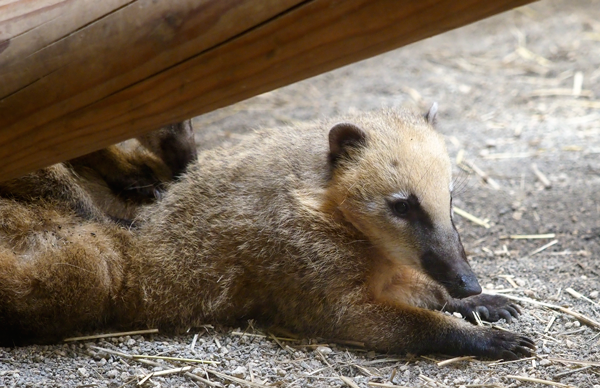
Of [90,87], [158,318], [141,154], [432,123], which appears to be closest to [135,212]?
[141,154]

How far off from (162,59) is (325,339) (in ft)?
7.68

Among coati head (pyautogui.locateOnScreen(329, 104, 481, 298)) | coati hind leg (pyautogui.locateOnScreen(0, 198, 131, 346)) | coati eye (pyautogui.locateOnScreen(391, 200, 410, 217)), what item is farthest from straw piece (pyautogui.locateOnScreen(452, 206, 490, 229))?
coati hind leg (pyautogui.locateOnScreen(0, 198, 131, 346))

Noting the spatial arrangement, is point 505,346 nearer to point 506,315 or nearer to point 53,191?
point 506,315

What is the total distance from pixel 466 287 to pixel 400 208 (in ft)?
2.29

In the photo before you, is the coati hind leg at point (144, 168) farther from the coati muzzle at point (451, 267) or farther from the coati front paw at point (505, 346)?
the coati front paw at point (505, 346)

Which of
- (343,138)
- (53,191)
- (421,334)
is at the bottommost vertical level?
(421,334)

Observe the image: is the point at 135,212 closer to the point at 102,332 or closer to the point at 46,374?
the point at 102,332

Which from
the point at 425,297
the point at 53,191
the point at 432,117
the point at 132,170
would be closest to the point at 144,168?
the point at 132,170

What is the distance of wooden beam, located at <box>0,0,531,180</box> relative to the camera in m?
3.03

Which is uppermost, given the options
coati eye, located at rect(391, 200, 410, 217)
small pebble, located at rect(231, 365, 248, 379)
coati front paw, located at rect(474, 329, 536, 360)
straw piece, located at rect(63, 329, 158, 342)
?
coati eye, located at rect(391, 200, 410, 217)

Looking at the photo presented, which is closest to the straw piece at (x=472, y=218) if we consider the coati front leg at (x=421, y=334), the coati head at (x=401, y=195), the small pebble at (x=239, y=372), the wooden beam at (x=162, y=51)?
the coati head at (x=401, y=195)

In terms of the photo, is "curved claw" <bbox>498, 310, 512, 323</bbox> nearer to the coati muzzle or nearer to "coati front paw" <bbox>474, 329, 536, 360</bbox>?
"coati front paw" <bbox>474, 329, 536, 360</bbox>

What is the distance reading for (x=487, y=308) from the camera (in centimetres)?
486

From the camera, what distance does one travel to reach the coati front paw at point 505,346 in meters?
4.17
